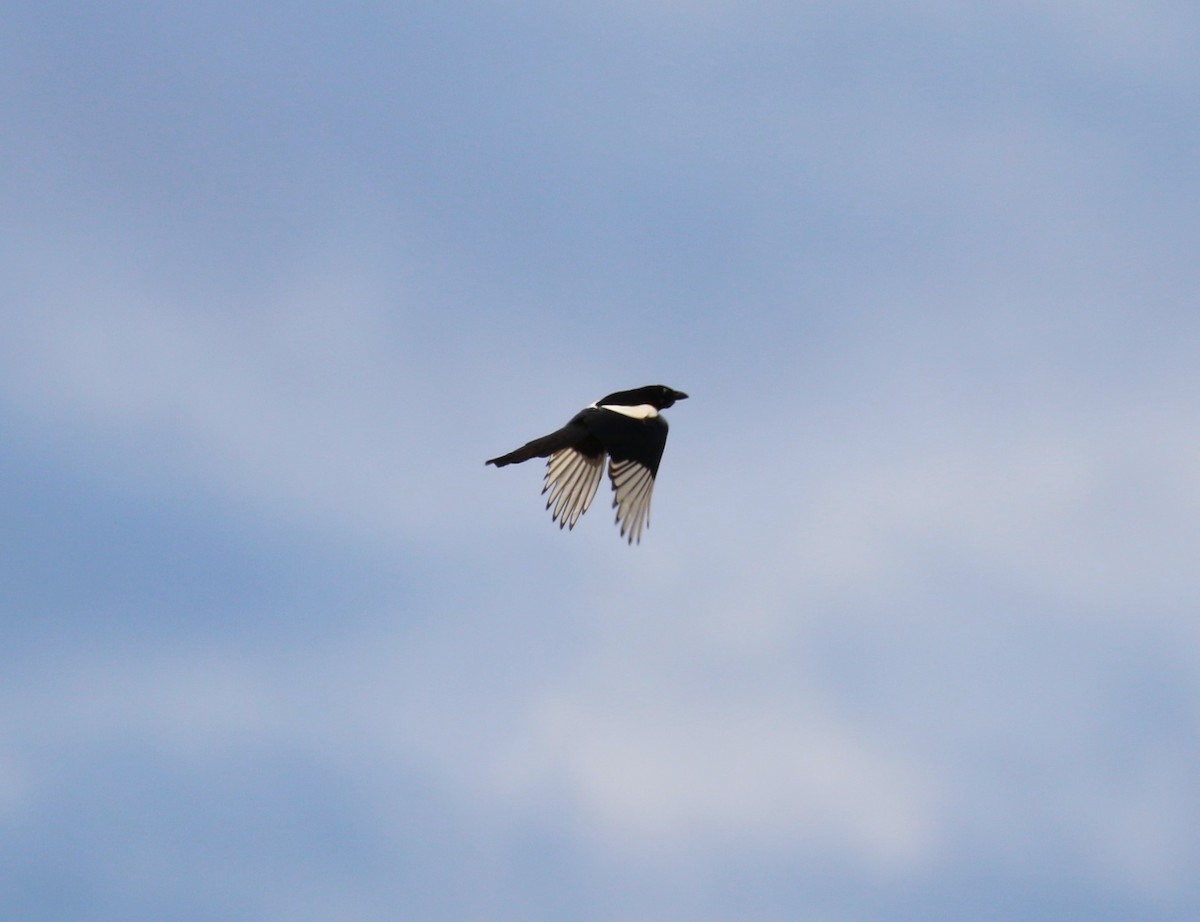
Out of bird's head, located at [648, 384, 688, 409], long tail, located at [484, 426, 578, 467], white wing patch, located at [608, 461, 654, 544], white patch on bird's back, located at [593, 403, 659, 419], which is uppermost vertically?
bird's head, located at [648, 384, 688, 409]

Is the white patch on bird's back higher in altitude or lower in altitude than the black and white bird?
higher

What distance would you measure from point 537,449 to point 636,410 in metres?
1.84

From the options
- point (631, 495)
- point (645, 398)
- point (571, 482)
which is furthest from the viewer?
point (645, 398)

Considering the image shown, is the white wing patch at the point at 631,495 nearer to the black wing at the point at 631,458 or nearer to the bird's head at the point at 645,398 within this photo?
the black wing at the point at 631,458

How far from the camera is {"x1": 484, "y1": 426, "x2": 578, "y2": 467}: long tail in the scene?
2106 centimetres

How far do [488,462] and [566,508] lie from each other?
127cm

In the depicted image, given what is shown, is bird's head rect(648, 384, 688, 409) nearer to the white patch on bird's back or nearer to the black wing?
the white patch on bird's back

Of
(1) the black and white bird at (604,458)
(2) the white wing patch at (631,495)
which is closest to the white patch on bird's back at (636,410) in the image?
(1) the black and white bird at (604,458)

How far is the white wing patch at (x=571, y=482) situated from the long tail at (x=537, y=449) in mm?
455

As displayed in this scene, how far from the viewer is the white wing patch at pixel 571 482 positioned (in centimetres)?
2148

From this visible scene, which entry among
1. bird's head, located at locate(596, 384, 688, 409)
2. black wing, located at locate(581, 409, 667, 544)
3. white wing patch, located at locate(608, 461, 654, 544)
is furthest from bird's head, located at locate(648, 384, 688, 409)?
white wing patch, located at locate(608, 461, 654, 544)

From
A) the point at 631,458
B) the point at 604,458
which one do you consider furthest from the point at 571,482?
the point at 631,458

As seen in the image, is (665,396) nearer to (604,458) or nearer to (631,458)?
(604,458)

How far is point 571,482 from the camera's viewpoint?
859 inches
